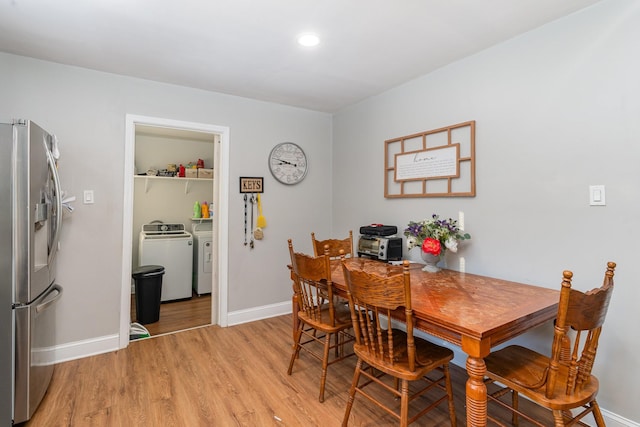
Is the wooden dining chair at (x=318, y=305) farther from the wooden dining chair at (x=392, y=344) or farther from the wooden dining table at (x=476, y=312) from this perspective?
the wooden dining chair at (x=392, y=344)

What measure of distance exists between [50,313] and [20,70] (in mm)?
1797

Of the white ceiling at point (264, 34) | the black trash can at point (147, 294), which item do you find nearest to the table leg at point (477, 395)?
the white ceiling at point (264, 34)

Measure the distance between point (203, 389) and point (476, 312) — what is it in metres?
1.80

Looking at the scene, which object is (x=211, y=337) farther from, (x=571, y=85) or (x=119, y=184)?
(x=571, y=85)

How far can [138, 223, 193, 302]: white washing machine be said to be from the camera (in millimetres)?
3986

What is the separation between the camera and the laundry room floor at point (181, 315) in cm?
333

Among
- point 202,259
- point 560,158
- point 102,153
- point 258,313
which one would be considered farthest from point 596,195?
point 202,259

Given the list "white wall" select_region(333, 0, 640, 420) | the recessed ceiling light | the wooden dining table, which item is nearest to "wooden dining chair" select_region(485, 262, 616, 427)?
the wooden dining table

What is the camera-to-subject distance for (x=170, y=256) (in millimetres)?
4105

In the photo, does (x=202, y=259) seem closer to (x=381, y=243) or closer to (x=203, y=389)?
(x=203, y=389)

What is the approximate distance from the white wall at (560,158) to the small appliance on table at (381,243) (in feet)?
1.25

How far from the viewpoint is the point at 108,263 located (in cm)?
277

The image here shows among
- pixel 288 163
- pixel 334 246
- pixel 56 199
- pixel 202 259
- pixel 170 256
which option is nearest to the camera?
pixel 56 199

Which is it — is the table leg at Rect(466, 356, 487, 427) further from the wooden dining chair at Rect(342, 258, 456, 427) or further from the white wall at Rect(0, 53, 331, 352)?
the white wall at Rect(0, 53, 331, 352)
